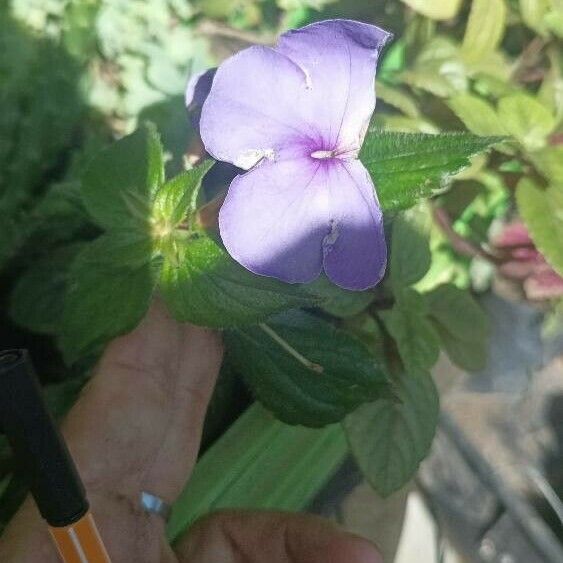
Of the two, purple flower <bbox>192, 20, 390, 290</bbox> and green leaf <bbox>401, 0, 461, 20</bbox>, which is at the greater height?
purple flower <bbox>192, 20, 390, 290</bbox>

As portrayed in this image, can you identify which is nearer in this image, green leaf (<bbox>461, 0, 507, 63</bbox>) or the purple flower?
the purple flower

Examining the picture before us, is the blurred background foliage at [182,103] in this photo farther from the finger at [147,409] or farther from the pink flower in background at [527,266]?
the finger at [147,409]


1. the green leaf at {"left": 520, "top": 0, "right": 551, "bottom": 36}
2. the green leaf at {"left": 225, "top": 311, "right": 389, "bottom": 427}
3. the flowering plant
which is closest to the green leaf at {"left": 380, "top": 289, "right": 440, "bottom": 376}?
the flowering plant

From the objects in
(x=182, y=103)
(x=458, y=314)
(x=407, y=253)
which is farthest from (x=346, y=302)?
(x=182, y=103)

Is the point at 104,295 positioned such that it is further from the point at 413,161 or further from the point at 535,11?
the point at 535,11

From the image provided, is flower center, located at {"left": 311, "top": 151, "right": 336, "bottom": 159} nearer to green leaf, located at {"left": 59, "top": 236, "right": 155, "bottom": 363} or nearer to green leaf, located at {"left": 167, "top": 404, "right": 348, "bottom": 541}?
green leaf, located at {"left": 59, "top": 236, "right": 155, "bottom": 363}
